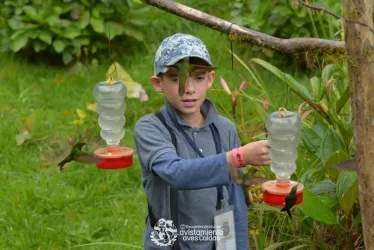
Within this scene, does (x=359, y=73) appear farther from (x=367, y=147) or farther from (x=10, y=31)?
(x=10, y=31)

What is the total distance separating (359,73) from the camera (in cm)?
210

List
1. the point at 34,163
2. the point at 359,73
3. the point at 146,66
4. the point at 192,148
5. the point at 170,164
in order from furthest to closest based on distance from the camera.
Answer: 1. the point at 146,66
2. the point at 34,163
3. the point at 192,148
4. the point at 170,164
5. the point at 359,73

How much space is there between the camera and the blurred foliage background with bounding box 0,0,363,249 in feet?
12.0

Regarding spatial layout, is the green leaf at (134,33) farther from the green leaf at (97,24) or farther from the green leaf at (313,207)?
the green leaf at (313,207)

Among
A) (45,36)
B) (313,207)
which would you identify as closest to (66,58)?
(45,36)

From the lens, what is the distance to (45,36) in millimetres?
6156

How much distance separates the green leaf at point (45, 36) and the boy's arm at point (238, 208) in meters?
3.48

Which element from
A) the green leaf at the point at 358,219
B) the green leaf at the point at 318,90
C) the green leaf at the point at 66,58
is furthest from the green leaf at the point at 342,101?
the green leaf at the point at 66,58

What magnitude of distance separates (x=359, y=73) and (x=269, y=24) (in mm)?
3996

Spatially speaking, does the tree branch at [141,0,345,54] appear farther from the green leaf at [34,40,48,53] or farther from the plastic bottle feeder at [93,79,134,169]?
the green leaf at [34,40,48,53]

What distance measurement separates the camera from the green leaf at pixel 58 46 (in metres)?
6.13

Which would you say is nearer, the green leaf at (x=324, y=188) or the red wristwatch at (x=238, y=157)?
the red wristwatch at (x=238, y=157)

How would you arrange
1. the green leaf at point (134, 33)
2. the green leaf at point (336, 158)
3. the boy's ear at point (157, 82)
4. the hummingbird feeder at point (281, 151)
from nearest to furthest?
the hummingbird feeder at point (281, 151)
the boy's ear at point (157, 82)
the green leaf at point (336, 158)
the green leaf at point (134, 33)

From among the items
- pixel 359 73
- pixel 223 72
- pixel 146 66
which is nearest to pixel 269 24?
pixel 223 72
